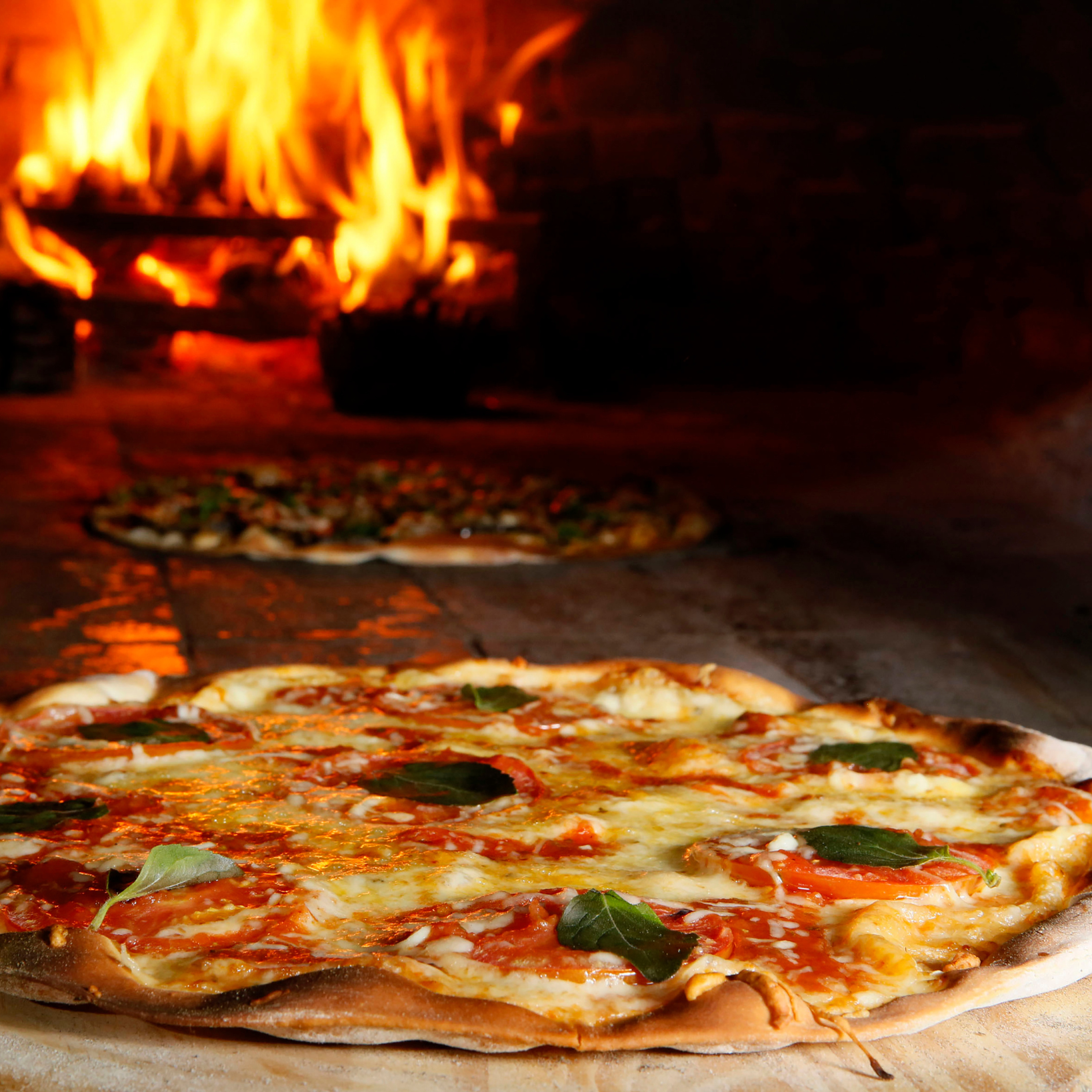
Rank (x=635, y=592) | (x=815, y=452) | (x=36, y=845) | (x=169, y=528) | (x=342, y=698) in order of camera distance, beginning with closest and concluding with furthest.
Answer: (x=36, y=845)
(x=342, y=698)
(x=635, y=592)
(x=169, y=528)
(x=815, y=452)

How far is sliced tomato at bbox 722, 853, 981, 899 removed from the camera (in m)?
1.54

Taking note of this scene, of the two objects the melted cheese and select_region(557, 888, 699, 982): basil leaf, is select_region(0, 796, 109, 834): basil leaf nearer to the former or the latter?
the melted cheese

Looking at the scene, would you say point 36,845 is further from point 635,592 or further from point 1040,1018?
point 635,592

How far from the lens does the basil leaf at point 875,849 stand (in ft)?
5.18

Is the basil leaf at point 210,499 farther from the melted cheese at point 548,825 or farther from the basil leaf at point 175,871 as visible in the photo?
the basil leaf at point 175,871

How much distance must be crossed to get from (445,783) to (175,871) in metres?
0.45

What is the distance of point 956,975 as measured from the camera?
1.37 m

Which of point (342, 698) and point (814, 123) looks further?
point (814, 123)

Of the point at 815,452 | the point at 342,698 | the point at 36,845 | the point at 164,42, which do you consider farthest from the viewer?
the point at 164,42

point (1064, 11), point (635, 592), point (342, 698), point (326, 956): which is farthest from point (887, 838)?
point (1064, 11)

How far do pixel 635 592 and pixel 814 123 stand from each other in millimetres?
5115

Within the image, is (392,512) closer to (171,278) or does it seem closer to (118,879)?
(118,879)

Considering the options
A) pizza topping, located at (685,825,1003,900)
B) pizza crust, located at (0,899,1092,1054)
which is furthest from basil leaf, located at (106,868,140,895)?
pizza topping, located at (685,825,1003,900)

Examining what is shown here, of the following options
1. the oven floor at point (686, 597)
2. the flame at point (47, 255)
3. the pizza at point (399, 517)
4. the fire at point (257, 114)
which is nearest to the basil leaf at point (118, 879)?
the oven floor at point (686, 597)
